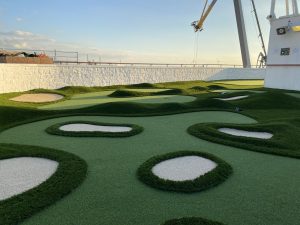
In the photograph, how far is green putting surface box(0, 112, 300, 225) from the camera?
372 centimetres

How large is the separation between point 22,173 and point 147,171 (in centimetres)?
206

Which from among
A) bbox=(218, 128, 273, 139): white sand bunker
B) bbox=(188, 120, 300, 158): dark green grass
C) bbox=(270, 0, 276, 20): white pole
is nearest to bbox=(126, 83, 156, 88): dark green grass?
bbox=(270, 0, 276, 20): white pole

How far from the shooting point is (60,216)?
3719 mm

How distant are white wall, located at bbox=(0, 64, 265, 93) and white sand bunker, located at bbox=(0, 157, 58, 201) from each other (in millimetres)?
10826

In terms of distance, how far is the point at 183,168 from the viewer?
5320 mm

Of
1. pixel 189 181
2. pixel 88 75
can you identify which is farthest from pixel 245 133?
pixel 88 75

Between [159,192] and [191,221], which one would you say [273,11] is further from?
[191,221]

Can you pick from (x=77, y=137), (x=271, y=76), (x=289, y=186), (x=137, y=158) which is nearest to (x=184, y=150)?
(x=137, y=158)

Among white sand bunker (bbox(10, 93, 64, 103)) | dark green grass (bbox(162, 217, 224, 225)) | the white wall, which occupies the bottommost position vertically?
dark green grass (bbox(162, 217, 224, 225))

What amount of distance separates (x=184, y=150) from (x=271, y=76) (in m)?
15.2

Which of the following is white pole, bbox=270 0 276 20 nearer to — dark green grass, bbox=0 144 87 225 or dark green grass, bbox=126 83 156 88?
dark green grass, bbox=126 83 156 88

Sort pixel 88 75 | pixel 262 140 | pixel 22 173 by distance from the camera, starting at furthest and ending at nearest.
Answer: pixel 88 75 → pixel 262 140 → pixel 22 173

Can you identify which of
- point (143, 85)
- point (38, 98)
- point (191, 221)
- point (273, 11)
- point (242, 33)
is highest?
point (242, 33)

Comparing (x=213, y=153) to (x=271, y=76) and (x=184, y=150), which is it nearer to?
(x=184, y=150)
